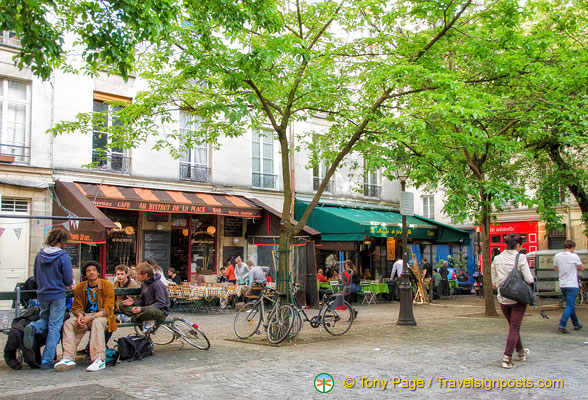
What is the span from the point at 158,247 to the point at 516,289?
12.6 metres

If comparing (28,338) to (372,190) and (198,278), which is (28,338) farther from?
(372,190)

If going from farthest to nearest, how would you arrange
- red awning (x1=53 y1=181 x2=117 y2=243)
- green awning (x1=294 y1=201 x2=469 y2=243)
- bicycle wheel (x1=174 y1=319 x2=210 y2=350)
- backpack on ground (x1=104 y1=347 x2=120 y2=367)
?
green awning (x1=294 y1=201 x2=469 y2=243), red awning (x1=53 y1=181 x2=117 y2=243), bicycle wheel (x1=174 y1=319 x2=210 y2=350), backpack on ground (x1=104 y1=347 x2=120 y2=367)

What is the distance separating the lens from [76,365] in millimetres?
7641

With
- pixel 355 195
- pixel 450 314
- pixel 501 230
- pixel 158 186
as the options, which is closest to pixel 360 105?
pixel 450 314

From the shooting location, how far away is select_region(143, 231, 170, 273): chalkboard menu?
17516 millimetres

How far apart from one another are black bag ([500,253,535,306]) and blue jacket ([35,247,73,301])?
588 cm

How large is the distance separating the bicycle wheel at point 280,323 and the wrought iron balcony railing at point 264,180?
1095 centimetres

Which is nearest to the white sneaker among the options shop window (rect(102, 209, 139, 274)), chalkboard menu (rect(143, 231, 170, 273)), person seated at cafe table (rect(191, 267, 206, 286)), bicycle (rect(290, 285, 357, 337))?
bicycle (rect(290, 285, 357, 337))

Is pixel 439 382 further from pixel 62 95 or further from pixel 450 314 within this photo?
pixel 62 95

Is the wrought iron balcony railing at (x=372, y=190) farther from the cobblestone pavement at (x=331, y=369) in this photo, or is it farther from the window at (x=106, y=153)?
the cobblestone pavement at (x=331, y=369)

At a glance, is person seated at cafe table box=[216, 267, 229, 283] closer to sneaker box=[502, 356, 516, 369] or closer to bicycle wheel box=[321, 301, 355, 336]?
bicycle wheel box=[321, 301, 355, 336]

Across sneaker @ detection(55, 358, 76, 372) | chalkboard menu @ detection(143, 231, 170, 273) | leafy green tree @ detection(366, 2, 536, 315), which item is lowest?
sneaker @ detection(55, 358, 76, 372)

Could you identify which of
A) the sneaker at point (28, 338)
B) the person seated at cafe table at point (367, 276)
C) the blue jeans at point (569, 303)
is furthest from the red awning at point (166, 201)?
the blue jeans at point (569, 303)

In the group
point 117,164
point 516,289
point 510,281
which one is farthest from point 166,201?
point 516,289
